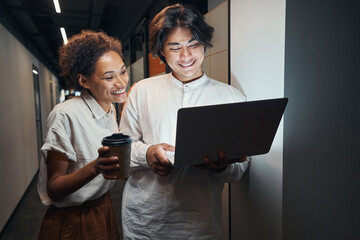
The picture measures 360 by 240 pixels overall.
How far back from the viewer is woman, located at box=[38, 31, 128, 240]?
3.36ft

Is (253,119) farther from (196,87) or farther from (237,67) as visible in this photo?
(237,67)

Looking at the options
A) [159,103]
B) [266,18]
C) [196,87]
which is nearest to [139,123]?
[159,103]

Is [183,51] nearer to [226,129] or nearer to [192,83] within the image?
[192,83]

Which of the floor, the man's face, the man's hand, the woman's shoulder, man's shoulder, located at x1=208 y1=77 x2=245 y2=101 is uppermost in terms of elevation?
the man's face

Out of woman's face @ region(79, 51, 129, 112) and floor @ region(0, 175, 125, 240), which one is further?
floor @ region(0, 175, 125, 240)

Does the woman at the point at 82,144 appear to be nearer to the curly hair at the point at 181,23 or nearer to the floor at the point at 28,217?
the curly hair at the point at 181,23

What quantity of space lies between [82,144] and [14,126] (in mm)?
2925

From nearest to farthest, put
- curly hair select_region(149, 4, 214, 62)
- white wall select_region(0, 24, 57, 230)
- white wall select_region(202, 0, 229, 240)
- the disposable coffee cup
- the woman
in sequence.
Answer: the disposable coffee cup < the woman < curly hair select_region(149, 4, 214, 62) < white wall select_region(202, 0, 229, 240) < white wall select_region(0, 24, 57, 230)

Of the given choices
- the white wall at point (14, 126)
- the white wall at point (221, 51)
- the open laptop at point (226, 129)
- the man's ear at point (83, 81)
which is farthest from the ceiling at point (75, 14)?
the open laptop at point (226, 129)

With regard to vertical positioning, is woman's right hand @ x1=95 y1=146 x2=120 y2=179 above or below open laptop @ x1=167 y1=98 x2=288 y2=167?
below

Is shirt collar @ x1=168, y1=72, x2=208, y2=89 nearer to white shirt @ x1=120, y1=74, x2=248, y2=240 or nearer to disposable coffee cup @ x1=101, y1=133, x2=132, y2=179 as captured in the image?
white shirt @ x1=120, y1=74, x2=248, y2=240

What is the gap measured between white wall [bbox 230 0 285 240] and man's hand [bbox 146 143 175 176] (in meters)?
0.57

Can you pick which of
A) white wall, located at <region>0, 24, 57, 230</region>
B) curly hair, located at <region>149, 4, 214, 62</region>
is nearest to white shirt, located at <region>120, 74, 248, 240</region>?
curly hair, located at <region>149, 4, 214, 62</region>

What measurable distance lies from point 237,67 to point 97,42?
0.83m
